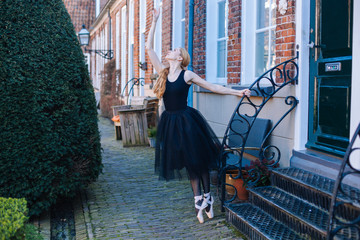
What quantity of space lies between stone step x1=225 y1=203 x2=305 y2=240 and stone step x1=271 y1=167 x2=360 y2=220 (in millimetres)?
361

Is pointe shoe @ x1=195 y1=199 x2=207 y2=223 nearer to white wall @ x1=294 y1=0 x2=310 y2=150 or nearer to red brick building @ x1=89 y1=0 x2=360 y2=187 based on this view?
red brick building @ x1=89 y1=0 x2=360 y2=187

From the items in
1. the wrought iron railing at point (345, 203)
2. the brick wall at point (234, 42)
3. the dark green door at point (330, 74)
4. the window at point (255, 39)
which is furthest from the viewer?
the brick wall at point (234, 42)

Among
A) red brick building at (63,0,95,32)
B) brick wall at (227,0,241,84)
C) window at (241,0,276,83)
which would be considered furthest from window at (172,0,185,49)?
red brick building at (63,0,95,32)

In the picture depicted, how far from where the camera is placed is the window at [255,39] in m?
5.97

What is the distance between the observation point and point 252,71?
6258 mm

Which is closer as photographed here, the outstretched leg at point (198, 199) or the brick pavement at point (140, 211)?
the brick pavement at point (140, 211)

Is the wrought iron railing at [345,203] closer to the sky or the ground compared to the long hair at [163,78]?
closer to the ground

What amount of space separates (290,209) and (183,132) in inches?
52.4

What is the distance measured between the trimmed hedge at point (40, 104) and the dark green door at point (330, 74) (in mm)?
2569

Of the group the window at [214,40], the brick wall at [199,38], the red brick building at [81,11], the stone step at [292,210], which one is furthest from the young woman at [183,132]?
the red brick building at [81,11]

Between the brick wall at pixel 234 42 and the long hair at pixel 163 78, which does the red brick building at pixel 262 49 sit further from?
the long hair at pixel 163 78

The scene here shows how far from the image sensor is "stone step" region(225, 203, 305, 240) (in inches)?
149

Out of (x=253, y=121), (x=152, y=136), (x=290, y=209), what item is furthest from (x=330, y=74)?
(x=152, y=136)

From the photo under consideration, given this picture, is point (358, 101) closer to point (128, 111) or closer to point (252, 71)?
point (252, 71)
